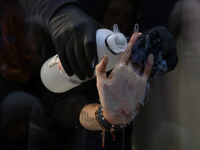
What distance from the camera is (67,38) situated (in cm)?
44

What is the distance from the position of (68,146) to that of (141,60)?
401 mm

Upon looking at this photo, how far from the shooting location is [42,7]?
48 centimetres

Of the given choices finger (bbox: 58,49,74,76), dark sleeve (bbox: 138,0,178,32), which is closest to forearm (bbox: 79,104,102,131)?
finger (bbox: 58,49,74,76)

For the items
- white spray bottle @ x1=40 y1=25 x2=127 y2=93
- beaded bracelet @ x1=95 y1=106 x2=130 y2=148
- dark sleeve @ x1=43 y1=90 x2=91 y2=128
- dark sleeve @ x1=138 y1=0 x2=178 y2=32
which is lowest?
dark sleeve @ x1=43 y1=90 x2=91 y2=128

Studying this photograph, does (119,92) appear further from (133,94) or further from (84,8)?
(84,8)

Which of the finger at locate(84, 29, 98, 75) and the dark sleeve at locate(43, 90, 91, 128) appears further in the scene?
the dark sleeve at locate(43, 90, 91, 128)

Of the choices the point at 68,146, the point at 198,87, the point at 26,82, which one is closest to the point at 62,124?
the point at 68,146

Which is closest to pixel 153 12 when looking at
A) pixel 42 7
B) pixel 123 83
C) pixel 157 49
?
pixel 157 49

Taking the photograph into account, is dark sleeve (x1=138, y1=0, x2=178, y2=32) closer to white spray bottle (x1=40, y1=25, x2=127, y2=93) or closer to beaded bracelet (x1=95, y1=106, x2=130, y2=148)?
white spray bottle (x1=40, y1=25, x2=127, y2=93)

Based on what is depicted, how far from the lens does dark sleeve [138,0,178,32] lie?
1.35ft

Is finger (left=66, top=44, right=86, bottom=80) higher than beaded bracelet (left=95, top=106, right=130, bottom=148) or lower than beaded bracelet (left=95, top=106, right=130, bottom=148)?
higher

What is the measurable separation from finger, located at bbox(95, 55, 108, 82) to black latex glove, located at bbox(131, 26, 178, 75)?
0.25ft

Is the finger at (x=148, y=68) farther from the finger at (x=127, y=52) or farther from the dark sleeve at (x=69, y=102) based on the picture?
the dark sleeve at (x=69, y=102)

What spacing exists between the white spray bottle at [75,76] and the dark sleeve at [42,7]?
14cm
